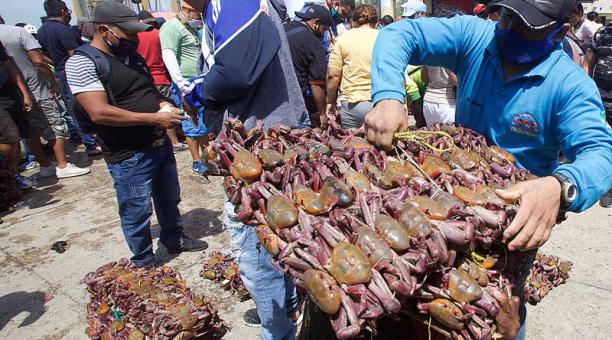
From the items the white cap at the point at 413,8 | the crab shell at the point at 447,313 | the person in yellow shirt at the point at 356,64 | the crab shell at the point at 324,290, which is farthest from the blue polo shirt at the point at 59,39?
Result: the crab shell at the point at 447,313

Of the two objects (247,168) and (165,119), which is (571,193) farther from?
(165,119)

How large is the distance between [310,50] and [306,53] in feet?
0.22

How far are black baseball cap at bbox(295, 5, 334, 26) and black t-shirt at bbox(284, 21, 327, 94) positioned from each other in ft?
0.46

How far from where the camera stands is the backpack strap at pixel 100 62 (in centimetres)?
328

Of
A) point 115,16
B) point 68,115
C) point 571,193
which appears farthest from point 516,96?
point 68,115

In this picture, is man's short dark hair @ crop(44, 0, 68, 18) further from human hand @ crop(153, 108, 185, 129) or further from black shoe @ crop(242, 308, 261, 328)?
black shoe @ crop(242, 308, 261, 328)

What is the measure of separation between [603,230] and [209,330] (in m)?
4.41

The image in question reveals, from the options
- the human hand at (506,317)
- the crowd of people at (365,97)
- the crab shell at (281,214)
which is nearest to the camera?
the human hand at (506,317)

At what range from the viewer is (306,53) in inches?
209

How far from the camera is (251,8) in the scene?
2.28 m

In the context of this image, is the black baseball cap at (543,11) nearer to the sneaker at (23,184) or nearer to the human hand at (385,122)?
the human hand at (385,122)

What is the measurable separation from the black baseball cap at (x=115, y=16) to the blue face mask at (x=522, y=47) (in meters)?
2.88

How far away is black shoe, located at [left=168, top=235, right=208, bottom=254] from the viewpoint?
458 centimetres

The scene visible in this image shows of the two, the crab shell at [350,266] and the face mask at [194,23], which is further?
the face mask at [194,23]
